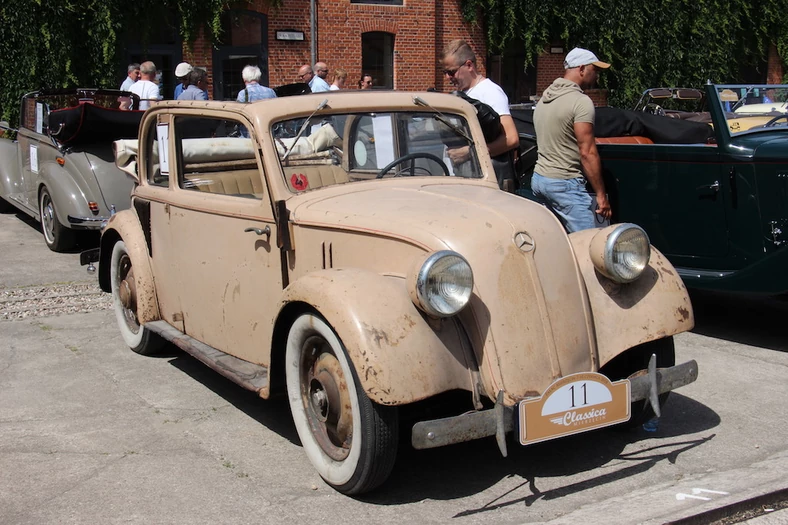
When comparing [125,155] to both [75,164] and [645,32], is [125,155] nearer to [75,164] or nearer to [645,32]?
[75,164]

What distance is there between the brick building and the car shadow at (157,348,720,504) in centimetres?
1386

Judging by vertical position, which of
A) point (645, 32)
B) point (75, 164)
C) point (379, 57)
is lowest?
point (75, 164)

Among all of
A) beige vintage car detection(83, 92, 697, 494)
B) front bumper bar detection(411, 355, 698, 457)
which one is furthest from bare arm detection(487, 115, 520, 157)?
front bumper bar detection(411, 355, 698, 457)

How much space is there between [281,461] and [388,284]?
1.10 metres

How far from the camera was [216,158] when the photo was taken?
4.91m

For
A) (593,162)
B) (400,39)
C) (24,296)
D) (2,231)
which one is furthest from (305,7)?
(593,162)

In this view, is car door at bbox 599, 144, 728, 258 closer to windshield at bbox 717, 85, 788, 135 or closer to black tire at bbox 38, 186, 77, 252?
windshield at bbox 717, 85, 788, 135

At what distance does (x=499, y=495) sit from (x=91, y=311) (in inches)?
171

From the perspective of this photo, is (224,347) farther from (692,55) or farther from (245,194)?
(692,55)

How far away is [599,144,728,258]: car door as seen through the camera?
6316mm

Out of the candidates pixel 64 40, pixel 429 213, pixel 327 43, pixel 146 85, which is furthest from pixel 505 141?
pixel 327 43

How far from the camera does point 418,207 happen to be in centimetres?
398

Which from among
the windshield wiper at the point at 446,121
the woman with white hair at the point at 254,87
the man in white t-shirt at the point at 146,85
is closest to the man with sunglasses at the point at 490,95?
the windshield wiper at the point at 446,121

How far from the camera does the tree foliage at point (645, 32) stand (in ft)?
68.1
